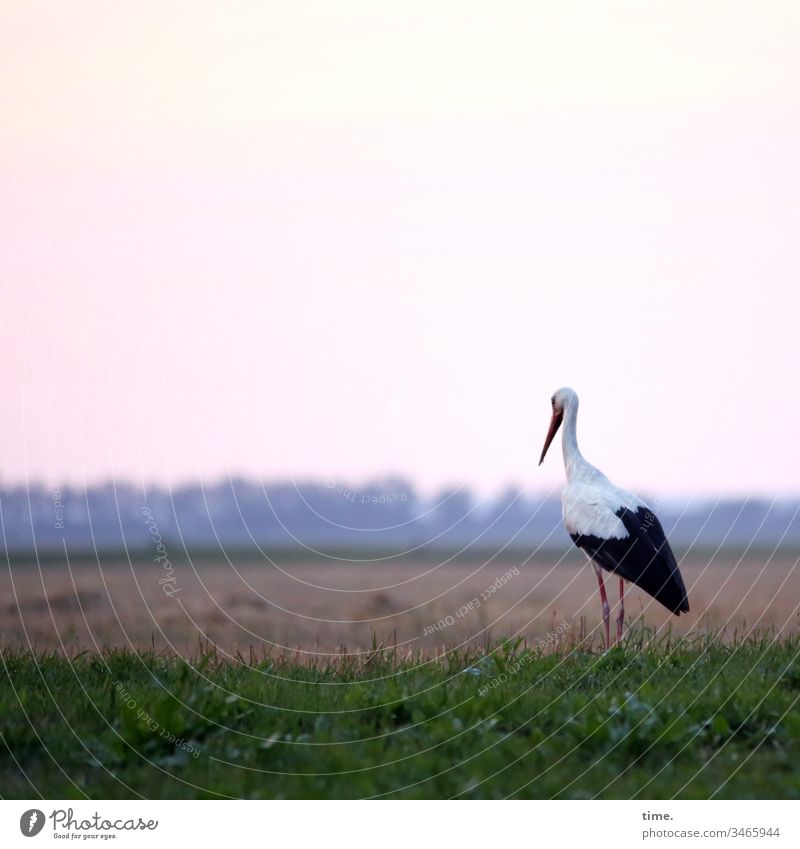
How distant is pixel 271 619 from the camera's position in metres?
25.9

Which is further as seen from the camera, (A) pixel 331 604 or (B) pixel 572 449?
(A) pixel 331 604

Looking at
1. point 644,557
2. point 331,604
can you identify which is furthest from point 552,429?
point 331,604

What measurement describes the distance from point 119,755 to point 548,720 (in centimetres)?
206

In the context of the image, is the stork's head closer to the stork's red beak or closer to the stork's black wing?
the stork's red beak

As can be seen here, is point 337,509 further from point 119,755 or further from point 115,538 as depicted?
point 119,755

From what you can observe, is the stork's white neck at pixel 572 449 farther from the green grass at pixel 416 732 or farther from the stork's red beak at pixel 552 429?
the green grass at pixel 416 732

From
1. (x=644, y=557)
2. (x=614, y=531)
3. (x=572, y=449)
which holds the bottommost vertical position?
(x=644, y=557)

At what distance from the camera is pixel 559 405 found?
10.9m

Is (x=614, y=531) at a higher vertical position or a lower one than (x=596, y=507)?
lower

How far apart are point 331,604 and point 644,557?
2538 cm

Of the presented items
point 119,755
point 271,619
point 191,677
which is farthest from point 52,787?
point 271,619

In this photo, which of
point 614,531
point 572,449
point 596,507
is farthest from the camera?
point 572,449

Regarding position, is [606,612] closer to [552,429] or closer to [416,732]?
[552,429]

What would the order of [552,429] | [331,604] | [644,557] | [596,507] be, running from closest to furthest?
1. [644,557]
2. [596,507]
3. [552,429]
4. [331,604]
